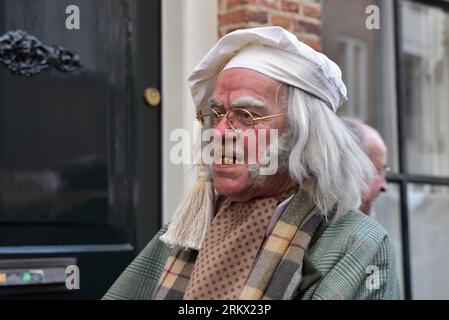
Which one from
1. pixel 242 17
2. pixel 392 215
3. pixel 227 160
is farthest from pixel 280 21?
pixel 227 160

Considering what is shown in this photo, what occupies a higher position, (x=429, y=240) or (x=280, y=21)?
(x=280, y=21)

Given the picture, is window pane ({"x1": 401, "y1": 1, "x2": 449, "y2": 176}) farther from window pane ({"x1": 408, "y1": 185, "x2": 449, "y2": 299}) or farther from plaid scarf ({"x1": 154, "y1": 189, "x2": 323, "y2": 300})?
plaid scarf ({"x1": 154, "y1": 189, "x2": 323, "y2": 300})

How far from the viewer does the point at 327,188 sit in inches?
75.3

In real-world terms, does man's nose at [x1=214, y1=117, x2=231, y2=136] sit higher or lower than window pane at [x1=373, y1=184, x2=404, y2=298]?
higher

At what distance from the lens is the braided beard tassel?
6.48ft

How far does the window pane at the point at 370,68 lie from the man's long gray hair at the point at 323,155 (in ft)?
8.03

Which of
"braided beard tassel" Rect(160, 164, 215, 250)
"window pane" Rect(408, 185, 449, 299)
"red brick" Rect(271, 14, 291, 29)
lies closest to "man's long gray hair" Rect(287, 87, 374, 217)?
"braided beard tassel" Rect(160, 164, 215, 250)

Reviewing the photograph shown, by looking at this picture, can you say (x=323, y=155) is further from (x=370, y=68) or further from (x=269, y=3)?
(x=370, y=68)

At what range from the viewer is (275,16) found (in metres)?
3.55

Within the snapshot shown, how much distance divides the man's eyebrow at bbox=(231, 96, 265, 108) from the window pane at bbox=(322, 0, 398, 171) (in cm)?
254

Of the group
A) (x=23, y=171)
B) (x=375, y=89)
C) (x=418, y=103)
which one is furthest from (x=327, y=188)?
(x=418, y=103)

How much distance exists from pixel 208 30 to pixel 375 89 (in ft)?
5.21

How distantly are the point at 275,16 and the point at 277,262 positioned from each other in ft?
6.57

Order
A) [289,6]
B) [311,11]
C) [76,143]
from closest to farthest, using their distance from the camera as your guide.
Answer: [76,143], [289,6], [311,11]
